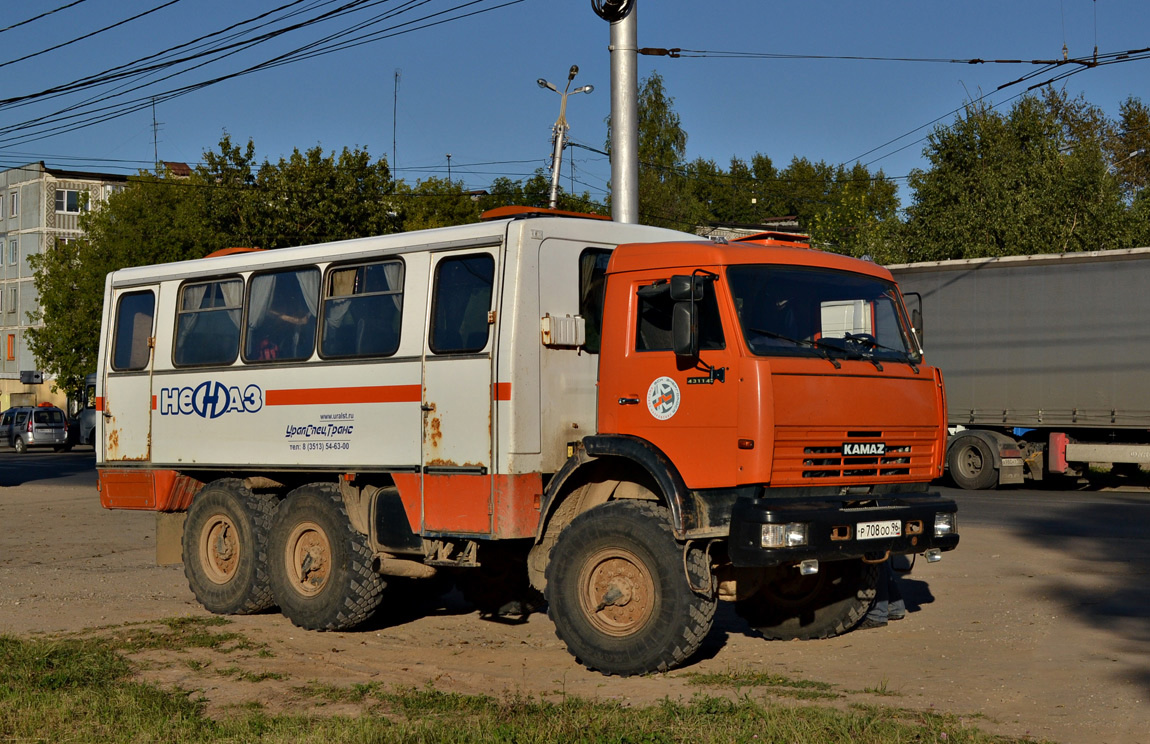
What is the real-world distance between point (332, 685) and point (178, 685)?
3.21 ft

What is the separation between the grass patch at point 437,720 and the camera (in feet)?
21.4

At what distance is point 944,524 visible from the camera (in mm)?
8938

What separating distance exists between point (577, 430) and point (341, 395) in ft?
7.28

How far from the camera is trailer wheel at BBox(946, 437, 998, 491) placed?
24.9 metres

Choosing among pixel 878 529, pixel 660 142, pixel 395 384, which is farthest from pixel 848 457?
pixel 660 142

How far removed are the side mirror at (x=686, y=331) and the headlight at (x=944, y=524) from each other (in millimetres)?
2148

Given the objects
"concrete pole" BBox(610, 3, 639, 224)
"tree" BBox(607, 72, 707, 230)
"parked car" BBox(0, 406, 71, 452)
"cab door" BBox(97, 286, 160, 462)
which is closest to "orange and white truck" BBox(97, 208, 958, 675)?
"cab door" BBox(97, 286, 160, 462)

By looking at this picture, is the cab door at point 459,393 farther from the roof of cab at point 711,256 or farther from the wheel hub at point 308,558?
the wheel hub at point 308,558

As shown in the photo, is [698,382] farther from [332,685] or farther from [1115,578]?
[1115,578]

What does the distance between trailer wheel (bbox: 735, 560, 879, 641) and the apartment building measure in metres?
78.1

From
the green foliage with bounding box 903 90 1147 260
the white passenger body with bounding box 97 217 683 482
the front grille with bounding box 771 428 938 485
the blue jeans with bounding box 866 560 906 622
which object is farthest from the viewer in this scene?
the green foliage with bounding box 903 90 1147 260

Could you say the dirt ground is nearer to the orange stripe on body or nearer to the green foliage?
the orange stripe on body

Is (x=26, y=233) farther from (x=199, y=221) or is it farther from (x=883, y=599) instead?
(x=883, y=599)

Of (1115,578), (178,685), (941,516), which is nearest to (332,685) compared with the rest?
(178,685)
